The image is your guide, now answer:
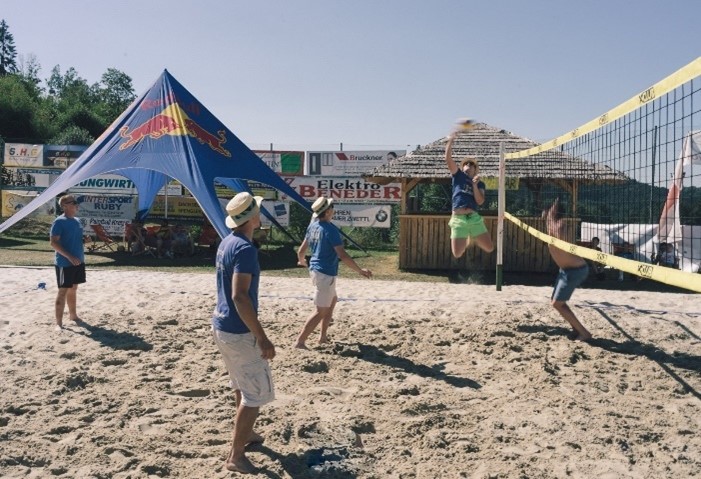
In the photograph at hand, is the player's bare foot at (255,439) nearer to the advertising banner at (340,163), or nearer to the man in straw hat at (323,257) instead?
the man in straw hat at (323,257)

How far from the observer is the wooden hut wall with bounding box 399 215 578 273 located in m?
14.4

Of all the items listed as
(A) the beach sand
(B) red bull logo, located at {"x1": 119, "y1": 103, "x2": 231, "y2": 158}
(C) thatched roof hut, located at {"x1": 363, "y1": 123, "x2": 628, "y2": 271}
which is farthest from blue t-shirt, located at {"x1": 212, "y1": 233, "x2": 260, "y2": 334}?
(C) thatched roof hut, located at {"x1": 363, "y1": 123, "x2": 628, "y2": 271}

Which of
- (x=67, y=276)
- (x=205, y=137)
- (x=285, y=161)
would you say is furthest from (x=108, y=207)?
(x=67, y=276)

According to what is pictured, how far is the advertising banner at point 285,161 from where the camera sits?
838 inches

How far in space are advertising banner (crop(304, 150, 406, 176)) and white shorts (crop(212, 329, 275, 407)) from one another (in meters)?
17.3

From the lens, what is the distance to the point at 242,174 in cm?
1268

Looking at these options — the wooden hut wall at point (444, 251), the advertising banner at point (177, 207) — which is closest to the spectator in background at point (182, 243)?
the advertising banner at point (177, 207)

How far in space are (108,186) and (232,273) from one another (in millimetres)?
17069

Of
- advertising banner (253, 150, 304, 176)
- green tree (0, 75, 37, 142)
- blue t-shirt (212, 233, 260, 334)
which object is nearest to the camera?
blue t-shirt (212, 233, 260, 334)

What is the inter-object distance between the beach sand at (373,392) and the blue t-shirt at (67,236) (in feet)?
2.36

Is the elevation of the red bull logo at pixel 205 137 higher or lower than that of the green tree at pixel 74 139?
lower

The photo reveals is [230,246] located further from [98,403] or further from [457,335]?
[457,335]

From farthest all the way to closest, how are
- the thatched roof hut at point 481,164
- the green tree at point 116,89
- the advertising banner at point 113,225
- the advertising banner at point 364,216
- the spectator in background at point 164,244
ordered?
the green tree at point 116,89 → the advertising banner at point 364,216 → the advertising banner at point 113,225 → the spectator in background at point 164,244 → the thatched roof hut at point 481,164

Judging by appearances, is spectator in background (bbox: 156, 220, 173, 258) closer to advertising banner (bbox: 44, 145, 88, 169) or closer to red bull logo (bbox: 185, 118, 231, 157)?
red bull logo (bbox: 185, 118, 231, 157)
